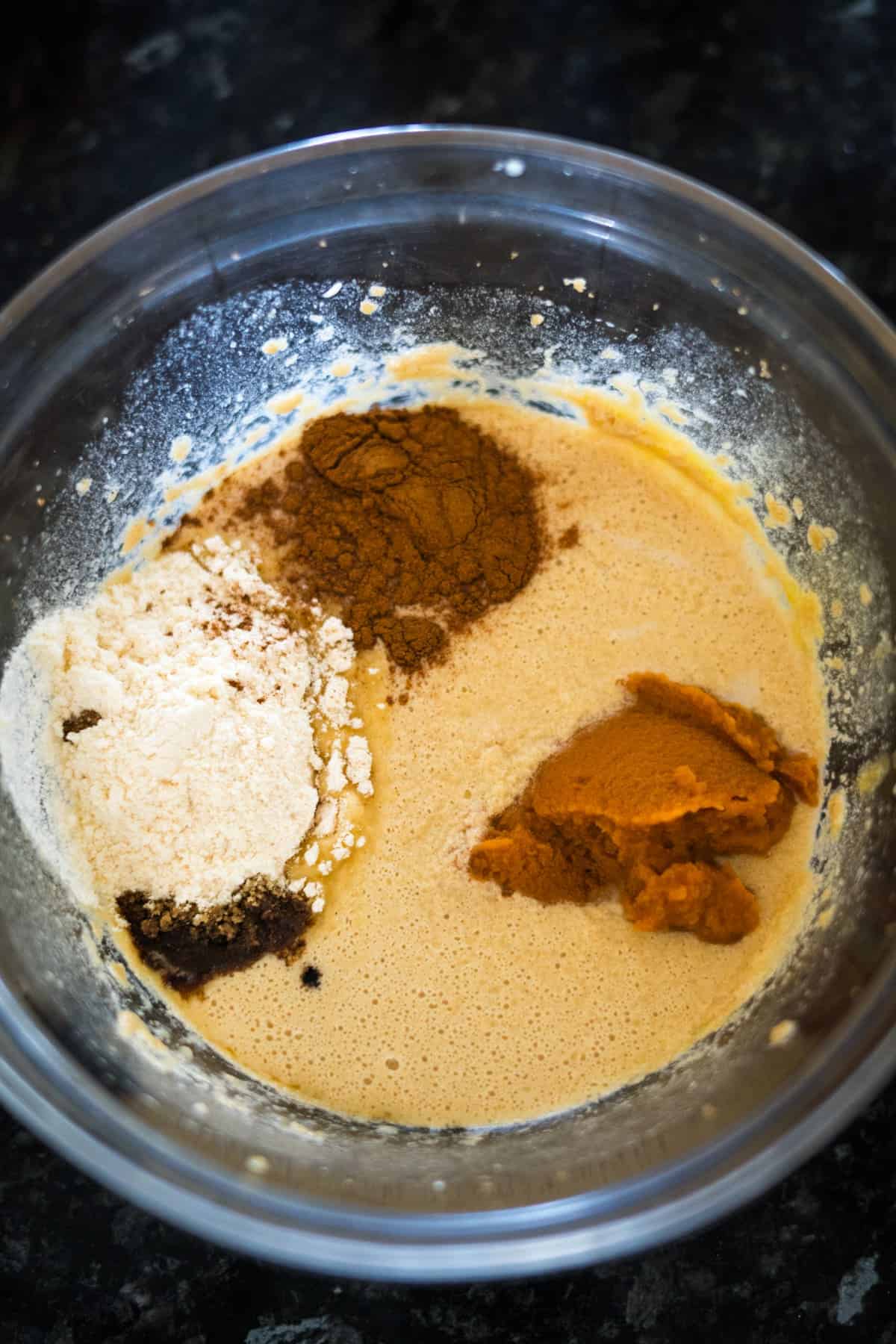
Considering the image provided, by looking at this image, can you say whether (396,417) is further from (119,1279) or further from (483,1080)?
(119,1279)

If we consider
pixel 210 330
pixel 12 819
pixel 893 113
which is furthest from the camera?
pixel 893 113

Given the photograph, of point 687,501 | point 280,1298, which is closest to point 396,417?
point 687,501

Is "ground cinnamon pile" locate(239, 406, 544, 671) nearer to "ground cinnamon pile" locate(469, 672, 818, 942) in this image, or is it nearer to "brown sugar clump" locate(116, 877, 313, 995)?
"ground cinnamon pile" locate(469, 672, 818, 942)

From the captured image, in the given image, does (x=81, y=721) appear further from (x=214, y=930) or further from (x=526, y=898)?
(x=526, y=898)

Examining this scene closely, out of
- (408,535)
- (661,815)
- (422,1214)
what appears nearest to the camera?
(422,1214)

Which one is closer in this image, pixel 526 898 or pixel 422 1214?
pixel 422 1214

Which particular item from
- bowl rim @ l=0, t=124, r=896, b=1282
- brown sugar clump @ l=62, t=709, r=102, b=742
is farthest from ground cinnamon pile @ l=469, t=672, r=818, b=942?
brown sugar clump @ l=62, t=709, r=102, b=742

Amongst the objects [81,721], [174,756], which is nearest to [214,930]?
[174,756]
